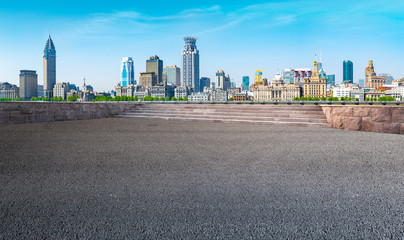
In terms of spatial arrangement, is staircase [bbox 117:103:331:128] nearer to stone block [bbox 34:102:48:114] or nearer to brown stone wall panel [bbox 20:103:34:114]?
stone block [bbox 34:102:48:114]

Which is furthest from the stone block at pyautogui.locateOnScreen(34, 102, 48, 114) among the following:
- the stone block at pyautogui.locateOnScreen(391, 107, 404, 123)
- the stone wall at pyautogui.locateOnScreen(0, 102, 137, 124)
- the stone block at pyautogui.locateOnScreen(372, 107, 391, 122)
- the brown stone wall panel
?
the stone block at pyautogui.locateOnScreen(391, 107, 404, 123)

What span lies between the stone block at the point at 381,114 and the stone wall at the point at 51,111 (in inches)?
629

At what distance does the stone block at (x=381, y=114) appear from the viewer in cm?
1053

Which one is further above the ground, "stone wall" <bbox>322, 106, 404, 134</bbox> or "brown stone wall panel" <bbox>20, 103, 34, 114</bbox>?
"brown stone wall panel" <bbox>20, 103, 34, 114</bbox>

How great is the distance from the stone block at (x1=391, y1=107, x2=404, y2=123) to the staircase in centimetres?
279

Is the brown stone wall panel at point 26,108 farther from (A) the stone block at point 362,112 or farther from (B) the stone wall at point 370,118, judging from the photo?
(A) the stone block at point 362,112

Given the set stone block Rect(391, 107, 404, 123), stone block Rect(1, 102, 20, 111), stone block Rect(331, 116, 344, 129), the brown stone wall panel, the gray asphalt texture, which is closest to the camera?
the gray asphalt texture

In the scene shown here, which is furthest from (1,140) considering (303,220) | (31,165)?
(303,220)

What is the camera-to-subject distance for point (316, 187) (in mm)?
4293

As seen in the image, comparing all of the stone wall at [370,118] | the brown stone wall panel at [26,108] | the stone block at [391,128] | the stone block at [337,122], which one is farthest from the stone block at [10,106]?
the stone block at [391,128]

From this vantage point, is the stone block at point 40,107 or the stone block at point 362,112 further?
the stone block at point 40,107

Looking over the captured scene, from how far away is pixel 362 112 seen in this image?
1123cm

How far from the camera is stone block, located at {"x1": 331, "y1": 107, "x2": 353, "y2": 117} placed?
11.7 m

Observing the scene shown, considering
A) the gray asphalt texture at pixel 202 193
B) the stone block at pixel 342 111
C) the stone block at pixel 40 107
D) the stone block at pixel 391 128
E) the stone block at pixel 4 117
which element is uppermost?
the stone block at pixel 40 107
